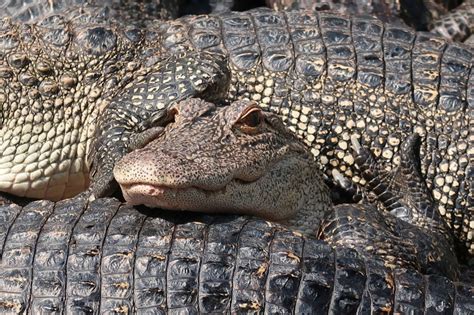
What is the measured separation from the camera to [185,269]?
357 centimetres

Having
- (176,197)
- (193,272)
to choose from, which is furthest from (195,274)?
(176,197)

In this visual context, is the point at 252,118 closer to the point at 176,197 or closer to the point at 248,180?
the point at 248,180

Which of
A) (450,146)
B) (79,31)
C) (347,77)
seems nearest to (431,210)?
(450,146)

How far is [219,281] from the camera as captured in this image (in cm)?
354

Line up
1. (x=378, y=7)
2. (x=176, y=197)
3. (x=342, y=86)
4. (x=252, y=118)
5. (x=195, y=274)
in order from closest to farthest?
A: (x=195, y=274) → (x=176, y=197) → (x=252, y=118) → (x=342, y=86) → (x=378, y=7)

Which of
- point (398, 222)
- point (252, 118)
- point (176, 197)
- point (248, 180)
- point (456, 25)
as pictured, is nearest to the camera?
point (176, 197)

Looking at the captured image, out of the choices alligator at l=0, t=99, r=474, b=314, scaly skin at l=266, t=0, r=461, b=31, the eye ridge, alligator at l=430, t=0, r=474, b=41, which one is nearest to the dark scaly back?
scaly skin at l=266, t=0, r=461, b=31

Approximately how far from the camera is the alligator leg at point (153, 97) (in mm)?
4715

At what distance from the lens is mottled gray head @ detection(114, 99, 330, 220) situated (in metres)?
3.64

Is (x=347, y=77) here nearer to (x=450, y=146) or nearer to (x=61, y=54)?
(x=450, y=146)

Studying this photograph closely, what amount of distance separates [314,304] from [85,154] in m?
1.84

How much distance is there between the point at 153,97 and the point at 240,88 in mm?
447

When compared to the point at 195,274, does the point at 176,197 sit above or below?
above

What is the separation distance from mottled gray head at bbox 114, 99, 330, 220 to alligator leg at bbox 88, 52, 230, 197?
587 mm
